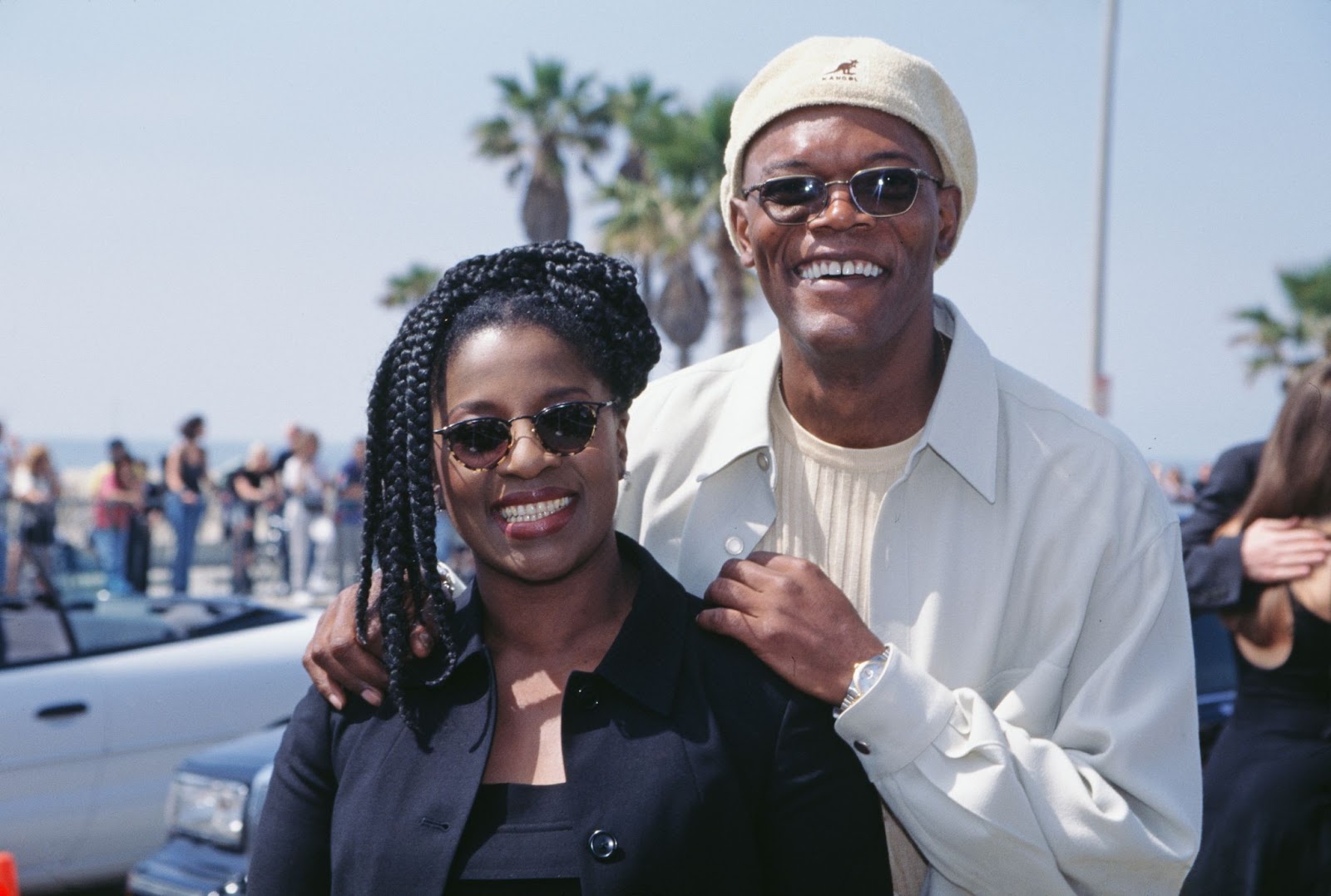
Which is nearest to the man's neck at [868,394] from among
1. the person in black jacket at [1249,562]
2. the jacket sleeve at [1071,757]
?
the jacket sleeve at [1071,757]

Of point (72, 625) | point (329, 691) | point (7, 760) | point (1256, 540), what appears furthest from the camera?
point (72, 625)

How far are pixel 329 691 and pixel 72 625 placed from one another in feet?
13.6

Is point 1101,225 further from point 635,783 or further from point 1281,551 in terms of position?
point 635,783

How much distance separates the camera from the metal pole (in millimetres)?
12102

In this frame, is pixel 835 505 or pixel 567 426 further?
pixel 835 505

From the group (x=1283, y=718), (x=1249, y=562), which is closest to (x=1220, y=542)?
(x=1249, y=562)

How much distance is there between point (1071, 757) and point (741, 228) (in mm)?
1224

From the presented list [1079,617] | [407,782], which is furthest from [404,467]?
[1079,617]

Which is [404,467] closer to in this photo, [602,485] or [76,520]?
[602,485]

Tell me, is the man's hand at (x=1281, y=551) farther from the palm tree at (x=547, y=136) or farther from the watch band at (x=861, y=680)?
the palm tree at (x=547, y=136)

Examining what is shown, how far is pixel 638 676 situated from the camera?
7.20 ft

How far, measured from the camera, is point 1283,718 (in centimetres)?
389

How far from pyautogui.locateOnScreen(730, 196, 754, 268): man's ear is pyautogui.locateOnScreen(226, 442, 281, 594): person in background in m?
12.0

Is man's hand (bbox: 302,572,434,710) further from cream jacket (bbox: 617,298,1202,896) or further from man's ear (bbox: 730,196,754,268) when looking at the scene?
man's ear (bbox: 730,196,754,268)
